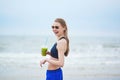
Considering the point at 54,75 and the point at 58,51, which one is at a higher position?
the point at 58,51

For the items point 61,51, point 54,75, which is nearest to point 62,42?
point 61,51

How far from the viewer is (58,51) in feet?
12.3

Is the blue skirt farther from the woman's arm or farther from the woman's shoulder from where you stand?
the woman's shoulder

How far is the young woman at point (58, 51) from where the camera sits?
3758 mm

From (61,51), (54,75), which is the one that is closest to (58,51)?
(61,51)

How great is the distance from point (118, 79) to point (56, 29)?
5845 millimetres

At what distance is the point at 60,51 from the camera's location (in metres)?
3.75

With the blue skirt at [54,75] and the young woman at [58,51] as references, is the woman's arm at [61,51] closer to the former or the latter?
the young woman at [58,51]

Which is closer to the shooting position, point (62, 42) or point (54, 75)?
point (62, 42)

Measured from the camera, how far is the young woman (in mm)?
3758

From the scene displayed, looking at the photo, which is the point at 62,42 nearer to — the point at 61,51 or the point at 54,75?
the point at 61,51

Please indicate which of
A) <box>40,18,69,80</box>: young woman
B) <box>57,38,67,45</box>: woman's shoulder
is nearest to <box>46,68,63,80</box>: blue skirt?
<box>40,18,69,80</box>: young woman

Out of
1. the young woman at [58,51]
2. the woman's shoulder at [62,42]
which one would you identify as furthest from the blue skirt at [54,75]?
the woman's shoulder at [62,42]

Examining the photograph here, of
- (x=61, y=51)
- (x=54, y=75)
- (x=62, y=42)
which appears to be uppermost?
(x=62, y=42)
